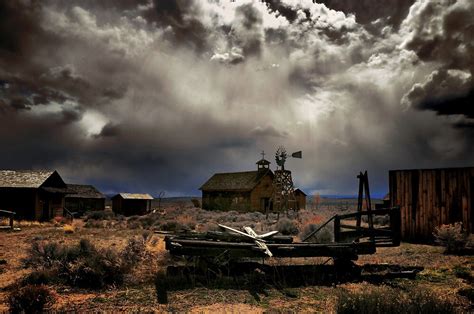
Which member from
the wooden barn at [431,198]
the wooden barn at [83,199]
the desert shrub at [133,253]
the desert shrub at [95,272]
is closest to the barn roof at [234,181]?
the wooden barn at [83,199]

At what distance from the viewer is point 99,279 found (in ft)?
24.2

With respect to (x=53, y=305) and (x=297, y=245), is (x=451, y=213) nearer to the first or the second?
(x=297, y=245)

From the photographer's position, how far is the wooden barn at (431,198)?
13844mm

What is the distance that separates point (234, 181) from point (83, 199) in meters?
18.7

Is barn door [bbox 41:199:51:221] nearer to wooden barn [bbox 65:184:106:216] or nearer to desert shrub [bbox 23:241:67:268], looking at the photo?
wooden barn [bbox 65:184:106:216]

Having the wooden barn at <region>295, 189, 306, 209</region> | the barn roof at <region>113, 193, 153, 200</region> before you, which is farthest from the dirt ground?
the wooden barn at <region>295, 189, 306, 209</region>

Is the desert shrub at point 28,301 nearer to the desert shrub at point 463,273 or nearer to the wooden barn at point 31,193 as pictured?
the desert shrub at point 463,273

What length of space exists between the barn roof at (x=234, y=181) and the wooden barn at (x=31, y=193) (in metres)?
17.5

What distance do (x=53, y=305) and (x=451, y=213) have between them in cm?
1500

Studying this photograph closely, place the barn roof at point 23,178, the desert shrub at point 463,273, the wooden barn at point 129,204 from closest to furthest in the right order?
the desert shrub at point 463,273, the barn roof at point 23,178, the wooden barn at point 129,204

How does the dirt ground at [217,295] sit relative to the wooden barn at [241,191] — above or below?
below

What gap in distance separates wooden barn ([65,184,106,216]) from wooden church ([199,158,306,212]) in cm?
1340

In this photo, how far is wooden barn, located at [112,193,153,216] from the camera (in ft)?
131

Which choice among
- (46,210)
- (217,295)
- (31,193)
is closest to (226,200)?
(46,210)
